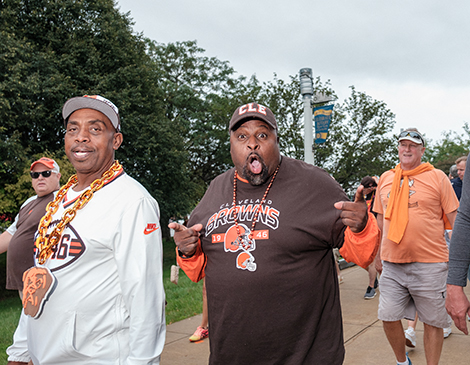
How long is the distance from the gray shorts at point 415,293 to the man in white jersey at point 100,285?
2639mm

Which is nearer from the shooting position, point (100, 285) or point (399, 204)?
point (100, 285)

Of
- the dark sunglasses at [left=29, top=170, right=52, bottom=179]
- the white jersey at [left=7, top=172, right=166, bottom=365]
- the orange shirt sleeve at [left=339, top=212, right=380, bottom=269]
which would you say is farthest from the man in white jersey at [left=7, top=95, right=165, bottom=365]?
the dark sunglasses at [left=29, top=170, right=52, bottom=179]

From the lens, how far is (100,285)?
203cm

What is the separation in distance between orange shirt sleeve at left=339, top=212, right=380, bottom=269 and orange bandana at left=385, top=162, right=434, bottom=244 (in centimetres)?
193

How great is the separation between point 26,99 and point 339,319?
14317 millimetres

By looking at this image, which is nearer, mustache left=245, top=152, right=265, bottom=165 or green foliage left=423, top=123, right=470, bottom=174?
mustache left=245, top=152, right=265, bottom=165

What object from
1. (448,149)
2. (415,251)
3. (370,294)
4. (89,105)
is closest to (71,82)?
(370,294)

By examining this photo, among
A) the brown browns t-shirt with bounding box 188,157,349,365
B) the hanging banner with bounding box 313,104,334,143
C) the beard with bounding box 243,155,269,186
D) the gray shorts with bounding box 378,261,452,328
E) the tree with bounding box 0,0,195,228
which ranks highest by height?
the tree with bounding box 0,0,195,228

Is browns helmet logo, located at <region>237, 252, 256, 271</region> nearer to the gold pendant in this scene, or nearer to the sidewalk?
the gold pendant

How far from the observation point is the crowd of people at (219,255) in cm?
202

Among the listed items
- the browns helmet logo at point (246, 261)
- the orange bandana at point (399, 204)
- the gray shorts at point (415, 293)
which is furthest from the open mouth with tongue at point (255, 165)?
the gray shorts at point (415, 293)

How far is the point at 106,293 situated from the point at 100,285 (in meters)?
0.05

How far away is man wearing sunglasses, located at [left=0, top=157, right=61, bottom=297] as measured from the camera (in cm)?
416

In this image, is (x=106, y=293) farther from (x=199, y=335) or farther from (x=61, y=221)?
(x=199, y=335)
